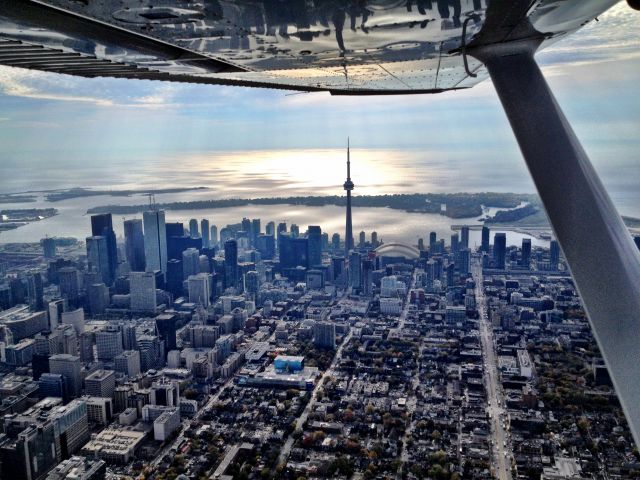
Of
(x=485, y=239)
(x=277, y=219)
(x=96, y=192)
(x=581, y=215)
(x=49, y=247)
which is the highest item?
(x=96, y=192)

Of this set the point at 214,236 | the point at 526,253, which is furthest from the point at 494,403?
the point at 214,236

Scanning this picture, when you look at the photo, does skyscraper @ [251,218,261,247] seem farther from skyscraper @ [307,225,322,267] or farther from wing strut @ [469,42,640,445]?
wing strut @ [469,42,640,445]

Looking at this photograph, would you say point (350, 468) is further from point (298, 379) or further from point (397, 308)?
point (397, 308)

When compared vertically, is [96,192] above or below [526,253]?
above

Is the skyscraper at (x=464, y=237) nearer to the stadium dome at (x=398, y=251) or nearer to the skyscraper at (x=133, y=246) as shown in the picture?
the stadium dome at (x=398, y=251)

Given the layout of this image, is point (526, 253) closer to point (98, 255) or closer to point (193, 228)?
point (193, 228)

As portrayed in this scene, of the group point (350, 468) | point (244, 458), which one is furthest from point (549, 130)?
point (244, 458)
